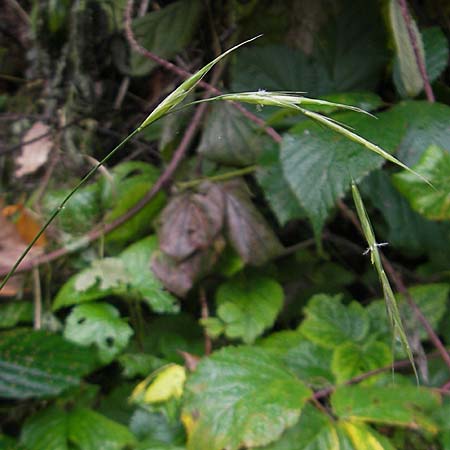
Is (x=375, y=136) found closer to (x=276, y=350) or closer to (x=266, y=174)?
(x=266, y=174)

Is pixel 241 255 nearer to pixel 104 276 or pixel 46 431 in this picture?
pixel 104 276

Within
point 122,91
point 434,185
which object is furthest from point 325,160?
point 122,91

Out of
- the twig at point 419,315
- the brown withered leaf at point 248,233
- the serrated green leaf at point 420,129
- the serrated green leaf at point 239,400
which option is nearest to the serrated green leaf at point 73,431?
the serrated green leaf at point 239,400

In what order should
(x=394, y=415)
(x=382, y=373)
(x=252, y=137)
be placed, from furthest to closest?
(x=252, y=137) → (x=382, y=373) → (x=394, y=415)

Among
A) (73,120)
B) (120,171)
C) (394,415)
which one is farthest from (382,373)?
(73,120)

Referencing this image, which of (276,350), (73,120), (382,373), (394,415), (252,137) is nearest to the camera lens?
(394,415)

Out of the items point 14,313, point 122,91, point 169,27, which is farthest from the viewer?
point 122,91

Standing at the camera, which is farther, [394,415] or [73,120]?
[73,120]
